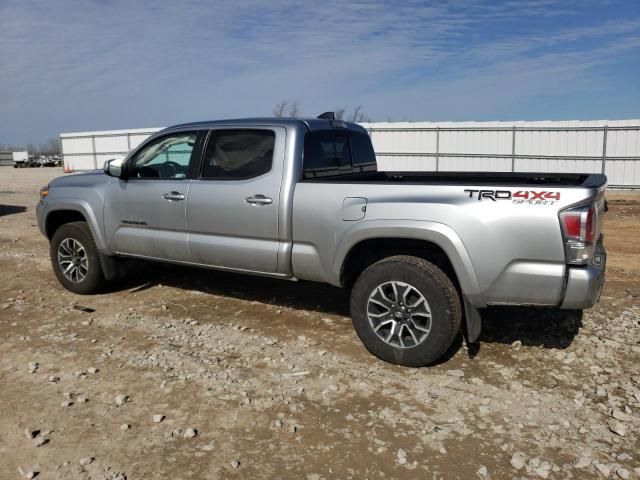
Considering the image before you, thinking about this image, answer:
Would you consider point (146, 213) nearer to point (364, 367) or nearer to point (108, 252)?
point (108, 252)

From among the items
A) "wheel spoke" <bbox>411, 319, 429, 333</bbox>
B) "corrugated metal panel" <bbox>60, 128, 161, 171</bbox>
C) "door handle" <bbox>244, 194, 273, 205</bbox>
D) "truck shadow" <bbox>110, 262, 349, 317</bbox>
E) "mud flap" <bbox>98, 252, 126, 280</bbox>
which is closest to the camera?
"wheel spoke" <bbox>411, 319, 429, 333</bbox>

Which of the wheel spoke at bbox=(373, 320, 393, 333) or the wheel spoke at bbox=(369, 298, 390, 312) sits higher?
the wheel spoke at bbox=(369, 298, 390, 312)

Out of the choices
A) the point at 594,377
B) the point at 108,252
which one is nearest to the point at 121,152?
the point at 108,252

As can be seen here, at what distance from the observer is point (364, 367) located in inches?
161

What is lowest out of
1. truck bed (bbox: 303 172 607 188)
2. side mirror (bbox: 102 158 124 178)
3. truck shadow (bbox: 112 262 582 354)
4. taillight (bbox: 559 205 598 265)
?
truck shadow (bbox: 112 262 582 354)

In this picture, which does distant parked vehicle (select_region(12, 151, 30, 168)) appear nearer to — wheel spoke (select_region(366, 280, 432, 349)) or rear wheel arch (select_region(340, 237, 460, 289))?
rear wheel arch (select_region(340, 237, 460, 289))

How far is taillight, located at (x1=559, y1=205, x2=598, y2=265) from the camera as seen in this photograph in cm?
339

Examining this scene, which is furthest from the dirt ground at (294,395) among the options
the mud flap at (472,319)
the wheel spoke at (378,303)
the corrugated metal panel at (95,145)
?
the corrugated metal panel at (95,145)

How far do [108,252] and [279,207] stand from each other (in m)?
2.27

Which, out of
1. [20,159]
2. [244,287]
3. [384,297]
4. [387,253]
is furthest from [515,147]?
[20,159]

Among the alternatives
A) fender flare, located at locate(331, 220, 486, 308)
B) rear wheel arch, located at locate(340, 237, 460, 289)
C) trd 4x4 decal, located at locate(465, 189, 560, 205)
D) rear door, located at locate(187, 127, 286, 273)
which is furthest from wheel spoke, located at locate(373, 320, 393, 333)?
trd 4x4 decal, located at locate(465, 189, 560, 205)

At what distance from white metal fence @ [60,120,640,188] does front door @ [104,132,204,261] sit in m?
15.6

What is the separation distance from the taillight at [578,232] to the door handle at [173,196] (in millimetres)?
3258

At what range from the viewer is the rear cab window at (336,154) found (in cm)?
471
